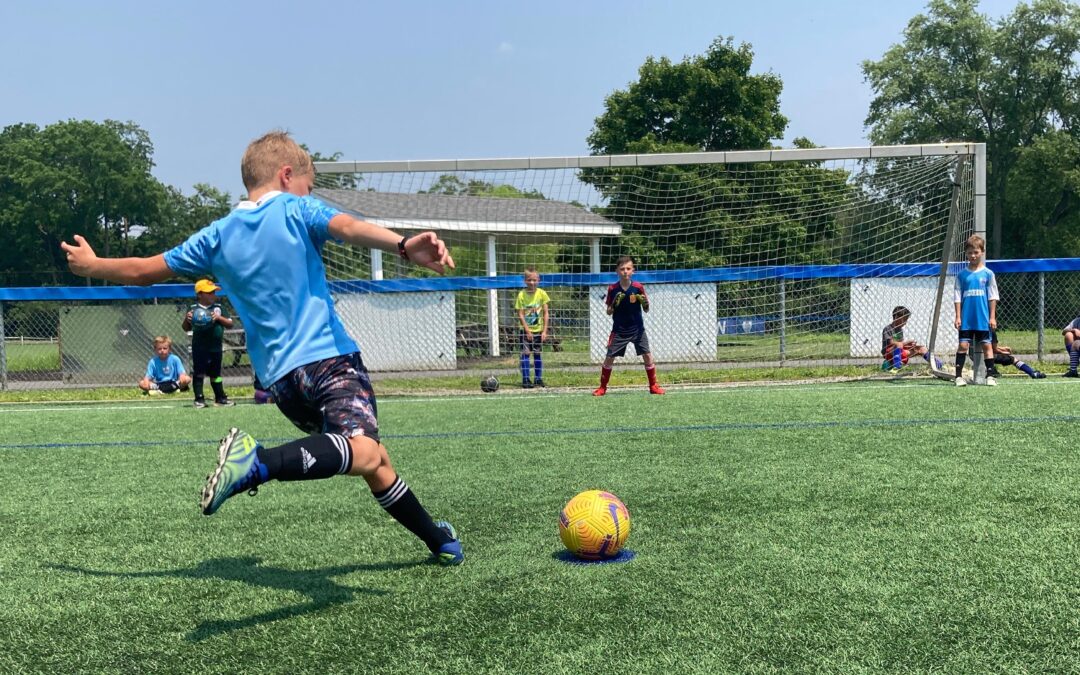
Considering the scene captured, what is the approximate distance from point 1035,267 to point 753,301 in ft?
14.9

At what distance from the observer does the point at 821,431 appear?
6746 mm

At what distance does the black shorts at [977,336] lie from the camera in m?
10.4

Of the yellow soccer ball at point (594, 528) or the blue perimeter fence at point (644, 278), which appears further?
the blue perimeter fence at point (644, 278)

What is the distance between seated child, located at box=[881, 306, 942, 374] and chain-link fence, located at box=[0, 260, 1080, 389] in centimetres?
114

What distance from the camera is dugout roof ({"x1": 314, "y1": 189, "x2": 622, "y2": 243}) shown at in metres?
A: 12.3

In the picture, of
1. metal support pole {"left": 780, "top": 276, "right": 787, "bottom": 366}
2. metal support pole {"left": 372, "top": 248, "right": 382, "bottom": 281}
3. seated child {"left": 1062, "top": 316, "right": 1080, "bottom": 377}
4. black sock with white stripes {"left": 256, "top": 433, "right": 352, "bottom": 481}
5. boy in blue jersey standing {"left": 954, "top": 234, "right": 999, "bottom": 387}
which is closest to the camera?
black sock with white stripes {"left": 256, "top": 433, "right": 352, "bottom": 481}

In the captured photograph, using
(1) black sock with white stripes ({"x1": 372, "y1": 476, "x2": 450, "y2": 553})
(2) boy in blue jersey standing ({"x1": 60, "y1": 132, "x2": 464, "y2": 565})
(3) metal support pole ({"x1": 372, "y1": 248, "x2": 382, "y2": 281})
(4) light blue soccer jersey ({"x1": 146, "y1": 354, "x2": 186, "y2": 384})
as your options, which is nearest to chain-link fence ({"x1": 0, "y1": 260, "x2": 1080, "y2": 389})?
(3) metal support pole ({"x1": 372, "y1": 248, "x2": 382, "y2": 281})

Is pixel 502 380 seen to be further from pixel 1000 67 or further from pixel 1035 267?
pixel 1000 67

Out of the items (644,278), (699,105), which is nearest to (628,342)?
(644,278)

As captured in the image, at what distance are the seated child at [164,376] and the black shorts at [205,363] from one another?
217 cm

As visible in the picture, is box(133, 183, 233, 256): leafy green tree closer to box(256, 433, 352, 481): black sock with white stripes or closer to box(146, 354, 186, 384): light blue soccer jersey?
box(146, 354, 186, 384): light blue soccer jersey

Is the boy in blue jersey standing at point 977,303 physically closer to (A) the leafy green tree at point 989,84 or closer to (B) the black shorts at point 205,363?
(B) the black shorts at point 205,363

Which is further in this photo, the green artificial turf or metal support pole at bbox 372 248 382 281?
metal support pole at bbox 372 248 382 281

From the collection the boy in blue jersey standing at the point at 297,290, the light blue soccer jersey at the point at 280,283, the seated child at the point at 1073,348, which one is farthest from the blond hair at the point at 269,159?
the seated child at the point at 1073,348
